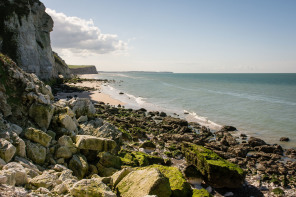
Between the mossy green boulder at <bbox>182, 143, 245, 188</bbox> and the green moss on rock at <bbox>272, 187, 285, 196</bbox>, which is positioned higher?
the mossy green boulder at <bbox>182, 143, 245, 188</bbox>

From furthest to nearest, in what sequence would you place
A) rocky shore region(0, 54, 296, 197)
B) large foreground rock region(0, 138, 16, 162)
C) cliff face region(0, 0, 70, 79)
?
1. cliff face region(0, 0, 70, 79)
2. large foreground rock region(0, 138, 16, 162)
3. rocky shore region(0, 54, 296, 197)

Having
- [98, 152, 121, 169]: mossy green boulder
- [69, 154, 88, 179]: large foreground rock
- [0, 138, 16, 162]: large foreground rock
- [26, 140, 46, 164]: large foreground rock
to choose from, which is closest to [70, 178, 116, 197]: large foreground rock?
[0, 138, 16, 162]: large foreground rock

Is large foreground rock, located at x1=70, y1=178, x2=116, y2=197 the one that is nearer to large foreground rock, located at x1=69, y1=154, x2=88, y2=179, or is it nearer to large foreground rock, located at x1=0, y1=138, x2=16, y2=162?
large foreground rock, located at x1=0, y1=138, x2=16, y2=162

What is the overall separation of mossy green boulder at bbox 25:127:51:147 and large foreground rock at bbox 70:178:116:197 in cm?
428

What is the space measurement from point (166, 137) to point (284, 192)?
12.3 m

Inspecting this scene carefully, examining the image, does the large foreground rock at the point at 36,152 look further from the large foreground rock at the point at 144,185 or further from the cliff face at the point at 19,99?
the large foreground rock at the point at 144,185

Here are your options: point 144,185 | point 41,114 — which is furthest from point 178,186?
point 41,114

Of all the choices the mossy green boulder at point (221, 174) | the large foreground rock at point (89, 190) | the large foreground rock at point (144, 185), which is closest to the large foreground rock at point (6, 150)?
the large foreground rock at point (89, 190)

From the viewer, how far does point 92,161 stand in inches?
490

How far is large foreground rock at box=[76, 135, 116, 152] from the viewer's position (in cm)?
1209

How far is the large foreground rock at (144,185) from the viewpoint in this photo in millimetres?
8375

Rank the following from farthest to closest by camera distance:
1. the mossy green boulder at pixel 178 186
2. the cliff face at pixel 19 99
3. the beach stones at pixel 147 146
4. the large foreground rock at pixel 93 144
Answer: the beach stones at pixel 147 146 → the large foreground rock at pixel 93 144 → the cliff face at pixel 19 99 → the mossy green boulder at pixel 178 186

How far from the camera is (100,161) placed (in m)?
12.0

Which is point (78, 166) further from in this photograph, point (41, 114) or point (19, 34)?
point (19, 34)
